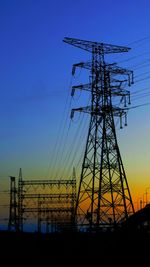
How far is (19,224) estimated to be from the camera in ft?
221

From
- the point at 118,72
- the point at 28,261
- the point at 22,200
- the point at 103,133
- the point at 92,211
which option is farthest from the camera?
the point at 22,200

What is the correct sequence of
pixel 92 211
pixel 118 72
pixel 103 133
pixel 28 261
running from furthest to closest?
pixel 118 72 → pixel 103 133 → pixel 92 211 → pixel 28 261

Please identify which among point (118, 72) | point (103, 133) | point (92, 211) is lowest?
point (92, 211)

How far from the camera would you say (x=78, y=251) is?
25016 mm

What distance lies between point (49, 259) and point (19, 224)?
45350mm

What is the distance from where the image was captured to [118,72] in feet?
131

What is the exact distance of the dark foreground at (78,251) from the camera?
68.7ft

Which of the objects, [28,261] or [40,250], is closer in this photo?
[28,261]

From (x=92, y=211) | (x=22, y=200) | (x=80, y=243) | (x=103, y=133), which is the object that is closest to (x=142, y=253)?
(x=80, y=243)

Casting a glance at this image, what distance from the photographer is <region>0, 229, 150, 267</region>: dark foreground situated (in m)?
21.0

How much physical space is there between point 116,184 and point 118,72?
915 cm

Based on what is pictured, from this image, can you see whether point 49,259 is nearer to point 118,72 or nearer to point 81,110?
point 81,110

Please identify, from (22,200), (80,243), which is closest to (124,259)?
(80,243)

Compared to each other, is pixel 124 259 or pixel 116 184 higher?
pixel 116 184
